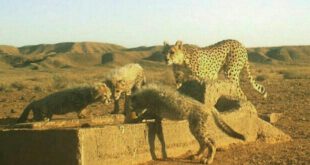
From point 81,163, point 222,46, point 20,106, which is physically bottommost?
point 20,106

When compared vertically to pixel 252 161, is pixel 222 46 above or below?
above

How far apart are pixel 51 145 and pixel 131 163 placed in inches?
44.4

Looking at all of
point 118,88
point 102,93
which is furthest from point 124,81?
point 102,93

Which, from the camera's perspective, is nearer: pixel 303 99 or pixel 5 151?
pixel 5 151

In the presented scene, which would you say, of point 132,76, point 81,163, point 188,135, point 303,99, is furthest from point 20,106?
point 81,163

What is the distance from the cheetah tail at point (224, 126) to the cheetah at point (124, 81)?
362 cm

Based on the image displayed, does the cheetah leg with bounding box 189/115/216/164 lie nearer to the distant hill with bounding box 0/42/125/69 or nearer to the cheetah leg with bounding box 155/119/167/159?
the cheetah leg with bounding box 155/119/167/159

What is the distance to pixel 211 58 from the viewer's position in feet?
47.9

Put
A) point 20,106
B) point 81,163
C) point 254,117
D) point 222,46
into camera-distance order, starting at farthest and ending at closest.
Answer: point 20,106, point 222,46, point 254,117, point 81,163

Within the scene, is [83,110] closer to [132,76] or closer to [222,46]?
[132,76]

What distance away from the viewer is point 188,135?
30.0ft

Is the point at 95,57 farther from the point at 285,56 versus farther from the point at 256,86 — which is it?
the point at 256,86

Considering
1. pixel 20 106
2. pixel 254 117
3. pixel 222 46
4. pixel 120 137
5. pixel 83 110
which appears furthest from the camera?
pixel 20 106

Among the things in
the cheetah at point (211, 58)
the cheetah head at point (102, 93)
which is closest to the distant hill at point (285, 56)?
the cheetah at point (211, 58)
